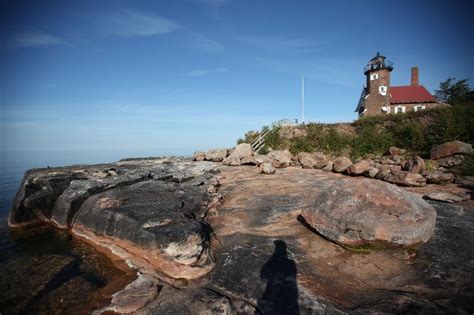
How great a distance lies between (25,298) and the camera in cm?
455

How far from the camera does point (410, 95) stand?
3947cm

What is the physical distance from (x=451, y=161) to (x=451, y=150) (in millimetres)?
889

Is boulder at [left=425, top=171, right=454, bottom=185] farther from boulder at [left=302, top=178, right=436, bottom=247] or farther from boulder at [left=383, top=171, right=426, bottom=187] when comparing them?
boulder at [left=302, top=178, right=436, bottom=247]

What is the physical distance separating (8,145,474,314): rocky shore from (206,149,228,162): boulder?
34.1 ft

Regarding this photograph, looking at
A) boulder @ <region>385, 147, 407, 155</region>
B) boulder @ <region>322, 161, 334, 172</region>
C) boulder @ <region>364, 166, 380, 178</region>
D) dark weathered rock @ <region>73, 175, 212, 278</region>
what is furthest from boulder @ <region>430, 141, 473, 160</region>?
dark weathered rock @ <region>73, 175, 212, 278</region>

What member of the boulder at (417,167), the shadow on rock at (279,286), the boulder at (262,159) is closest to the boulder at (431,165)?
the boulder at (417,167)

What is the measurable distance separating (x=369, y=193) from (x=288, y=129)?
19876 mm

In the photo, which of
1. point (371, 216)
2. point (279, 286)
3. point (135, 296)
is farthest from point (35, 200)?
Result: point (371, 216)

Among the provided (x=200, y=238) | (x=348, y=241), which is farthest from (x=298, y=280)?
(x=200, y=238)

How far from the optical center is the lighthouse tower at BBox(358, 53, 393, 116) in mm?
38219

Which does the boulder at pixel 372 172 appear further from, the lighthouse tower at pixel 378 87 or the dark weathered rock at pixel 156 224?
the lighthouse tower at pixel 378 87

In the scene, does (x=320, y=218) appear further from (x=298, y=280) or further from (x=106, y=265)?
(x=106, y=265)

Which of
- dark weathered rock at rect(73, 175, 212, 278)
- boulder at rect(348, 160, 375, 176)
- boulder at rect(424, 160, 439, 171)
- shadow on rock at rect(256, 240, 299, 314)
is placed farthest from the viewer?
boulder at rect(424, 160, 439, 171)

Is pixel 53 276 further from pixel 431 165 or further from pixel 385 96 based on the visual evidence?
pixel 385 96
